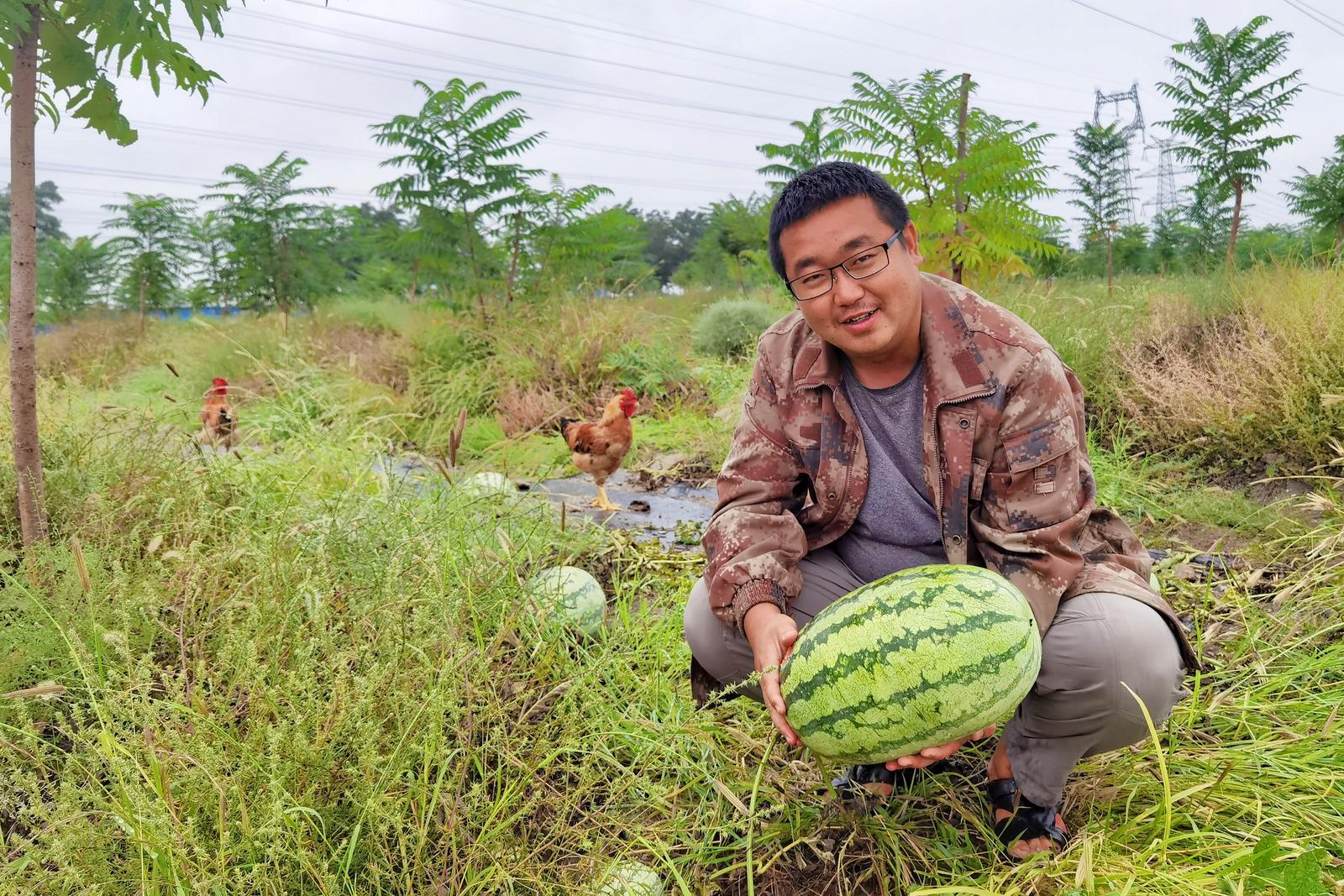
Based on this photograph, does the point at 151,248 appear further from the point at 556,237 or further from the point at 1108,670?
the point at 1108,670

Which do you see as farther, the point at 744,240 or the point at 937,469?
the point at 744,240

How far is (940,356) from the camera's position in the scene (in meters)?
1.89

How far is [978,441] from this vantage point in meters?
1.86

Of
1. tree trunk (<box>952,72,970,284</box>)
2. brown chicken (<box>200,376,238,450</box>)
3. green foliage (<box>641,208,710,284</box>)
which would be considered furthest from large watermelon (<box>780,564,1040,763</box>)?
green foliage (<box>641,208,710,284</box>)

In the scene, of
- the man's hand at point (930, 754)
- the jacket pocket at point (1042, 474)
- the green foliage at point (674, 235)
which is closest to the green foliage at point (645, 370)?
the jacket pocket at point (1042, 474)

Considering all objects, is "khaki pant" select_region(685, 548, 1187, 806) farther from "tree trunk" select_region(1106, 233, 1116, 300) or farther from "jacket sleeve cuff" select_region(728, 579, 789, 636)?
"tree trunk" select_region(1106, 233, 1116, 300)

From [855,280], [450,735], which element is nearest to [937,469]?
[855,280]

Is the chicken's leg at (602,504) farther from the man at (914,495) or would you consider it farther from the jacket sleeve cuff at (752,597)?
the jacket sleeve cuff at (752,597)

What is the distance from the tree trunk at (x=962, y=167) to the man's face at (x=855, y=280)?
4.02 m

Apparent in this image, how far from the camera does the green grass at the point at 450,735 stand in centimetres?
144

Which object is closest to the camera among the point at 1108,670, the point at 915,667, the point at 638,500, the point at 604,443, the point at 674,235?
the point at 915,667

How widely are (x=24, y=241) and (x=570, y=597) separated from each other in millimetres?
1865

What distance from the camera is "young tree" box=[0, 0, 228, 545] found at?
2.11 metres

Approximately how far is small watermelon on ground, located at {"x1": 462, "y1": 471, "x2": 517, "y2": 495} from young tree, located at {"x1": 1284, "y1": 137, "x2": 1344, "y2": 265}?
16259 mm
